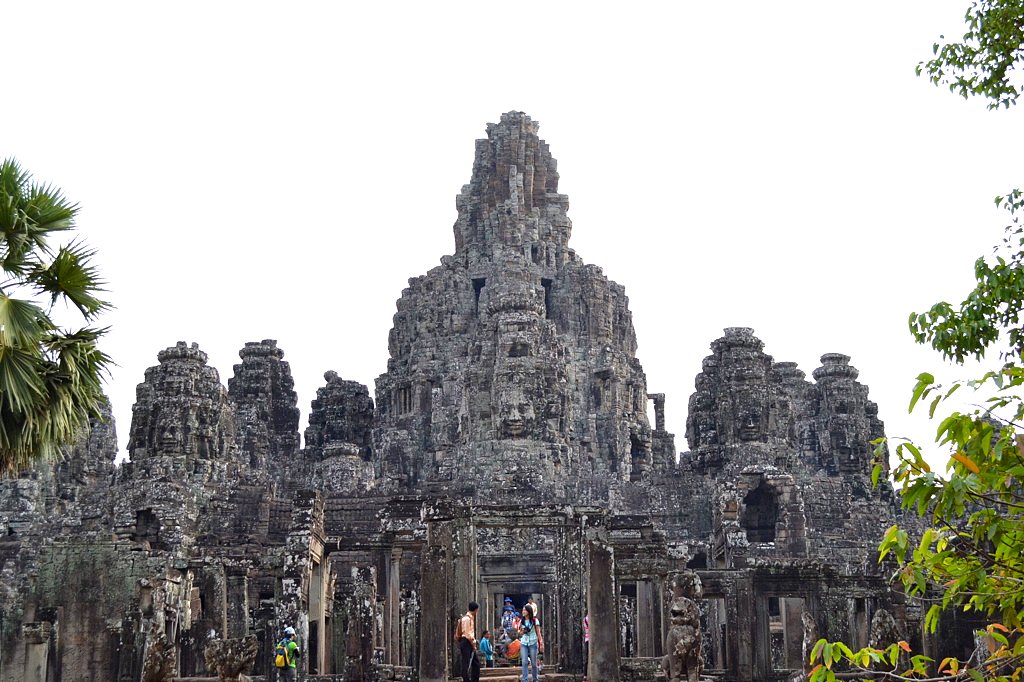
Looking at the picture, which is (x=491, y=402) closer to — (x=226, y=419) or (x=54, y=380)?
(x=226, y=419)

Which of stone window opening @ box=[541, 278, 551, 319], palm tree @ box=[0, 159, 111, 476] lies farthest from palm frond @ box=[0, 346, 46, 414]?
stone window opening @ box=[541, 278, 551, 319]

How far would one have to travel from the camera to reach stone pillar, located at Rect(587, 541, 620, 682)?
21500 millimetres

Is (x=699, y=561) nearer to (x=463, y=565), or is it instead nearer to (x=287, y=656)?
(x=463, y=565)

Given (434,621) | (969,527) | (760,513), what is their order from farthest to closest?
(760,513), (434,621), (969,527)

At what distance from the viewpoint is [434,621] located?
2116 cm

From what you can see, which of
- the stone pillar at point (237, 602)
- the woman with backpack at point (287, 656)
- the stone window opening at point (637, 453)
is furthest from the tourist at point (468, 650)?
the stone window opening at point (637, 453)

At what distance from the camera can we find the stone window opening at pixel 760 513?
40094mm

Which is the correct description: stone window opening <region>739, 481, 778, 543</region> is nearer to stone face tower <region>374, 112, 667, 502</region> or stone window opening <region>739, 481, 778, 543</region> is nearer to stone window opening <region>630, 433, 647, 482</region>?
stone face tower <region>374, 112, 667, 502</region>

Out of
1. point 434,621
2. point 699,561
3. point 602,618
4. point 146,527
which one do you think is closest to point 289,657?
point 434,621

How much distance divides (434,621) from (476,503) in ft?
27.3


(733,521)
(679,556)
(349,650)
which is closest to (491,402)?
(733,521)

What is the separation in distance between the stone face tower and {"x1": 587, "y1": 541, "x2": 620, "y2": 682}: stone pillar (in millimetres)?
16810

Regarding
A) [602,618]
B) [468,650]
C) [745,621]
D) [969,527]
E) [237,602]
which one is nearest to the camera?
[969,527]

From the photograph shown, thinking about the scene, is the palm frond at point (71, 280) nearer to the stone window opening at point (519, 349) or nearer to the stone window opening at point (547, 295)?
the stone window opening at point (519, 349)
